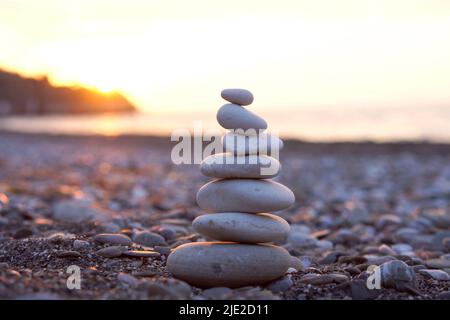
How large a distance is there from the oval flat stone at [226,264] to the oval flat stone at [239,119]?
0.79 meters

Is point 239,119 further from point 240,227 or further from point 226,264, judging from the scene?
point 226,264

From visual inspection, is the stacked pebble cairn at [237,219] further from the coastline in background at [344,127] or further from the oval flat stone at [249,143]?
the coastline in background at [344,127]

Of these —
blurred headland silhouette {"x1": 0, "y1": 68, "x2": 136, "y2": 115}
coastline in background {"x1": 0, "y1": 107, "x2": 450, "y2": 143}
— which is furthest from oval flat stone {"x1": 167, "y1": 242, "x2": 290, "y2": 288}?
blurred headland silhouette {"x1": 0, "y1": 68, "x2": 136, "y2": 115}

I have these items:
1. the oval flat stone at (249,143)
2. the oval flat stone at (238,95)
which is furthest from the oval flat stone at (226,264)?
the oval flat stone at (238,95)

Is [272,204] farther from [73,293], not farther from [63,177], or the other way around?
[63,177]

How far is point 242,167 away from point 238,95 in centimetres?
50

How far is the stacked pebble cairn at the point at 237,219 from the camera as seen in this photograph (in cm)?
367

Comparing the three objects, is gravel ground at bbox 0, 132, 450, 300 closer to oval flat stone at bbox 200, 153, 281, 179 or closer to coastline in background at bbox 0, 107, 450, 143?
oval flat stone at bbox 200, 153, 281, 179

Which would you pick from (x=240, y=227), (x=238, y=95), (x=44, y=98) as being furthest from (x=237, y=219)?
(x=44, y=98)

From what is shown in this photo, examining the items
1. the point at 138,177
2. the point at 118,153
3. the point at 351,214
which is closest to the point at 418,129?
the point at 118,153

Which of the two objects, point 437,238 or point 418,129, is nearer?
point 437,238

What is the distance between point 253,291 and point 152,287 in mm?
611

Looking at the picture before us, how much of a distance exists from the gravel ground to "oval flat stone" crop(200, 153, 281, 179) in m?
0.71

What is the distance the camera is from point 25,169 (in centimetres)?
1325
